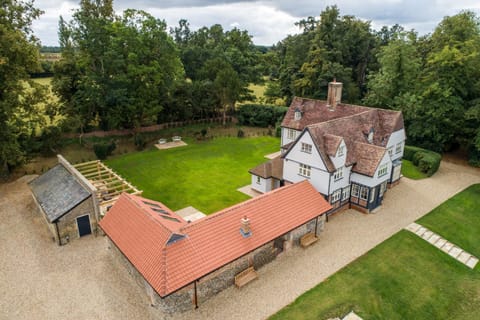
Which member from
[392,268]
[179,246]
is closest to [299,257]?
[392,268]

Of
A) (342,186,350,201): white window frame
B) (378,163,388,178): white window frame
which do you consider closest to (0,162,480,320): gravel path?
(342,186,350,201): white window frame

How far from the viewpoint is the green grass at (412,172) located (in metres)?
35.0

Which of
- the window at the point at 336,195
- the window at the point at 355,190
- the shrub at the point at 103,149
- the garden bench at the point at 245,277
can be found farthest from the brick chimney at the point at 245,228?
the shrub at the point at 103,149

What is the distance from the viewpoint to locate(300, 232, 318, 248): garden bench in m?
22.5

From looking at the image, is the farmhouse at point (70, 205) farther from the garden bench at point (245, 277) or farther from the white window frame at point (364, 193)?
the white window frame at point (364, 193)

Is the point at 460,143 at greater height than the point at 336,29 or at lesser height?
lesser

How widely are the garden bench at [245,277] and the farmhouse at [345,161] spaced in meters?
9.71

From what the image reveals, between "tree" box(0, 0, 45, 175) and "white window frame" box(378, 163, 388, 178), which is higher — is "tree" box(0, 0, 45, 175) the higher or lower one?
the higher one

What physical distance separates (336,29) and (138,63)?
3475cm

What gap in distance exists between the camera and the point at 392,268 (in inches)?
831

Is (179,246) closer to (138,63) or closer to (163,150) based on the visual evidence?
(163,150)

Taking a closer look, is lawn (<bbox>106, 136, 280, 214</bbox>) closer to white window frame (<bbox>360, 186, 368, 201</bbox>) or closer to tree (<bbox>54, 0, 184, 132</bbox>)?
tree (<bbox>54, 0, 184, 132</bbox>)

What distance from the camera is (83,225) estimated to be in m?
23.6

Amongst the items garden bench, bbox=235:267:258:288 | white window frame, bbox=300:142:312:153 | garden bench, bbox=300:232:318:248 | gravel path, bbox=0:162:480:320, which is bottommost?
gravel path, bbox=0:162:480:320
